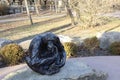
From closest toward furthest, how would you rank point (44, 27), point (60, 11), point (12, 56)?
point (12, 56) → point (44, 27) → point (60, 11)

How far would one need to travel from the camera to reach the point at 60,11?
35.6m

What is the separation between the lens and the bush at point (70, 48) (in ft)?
39.5

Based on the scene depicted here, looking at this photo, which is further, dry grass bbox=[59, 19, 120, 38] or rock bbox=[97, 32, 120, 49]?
dry grass bbox=[59, 19, 120, 38]

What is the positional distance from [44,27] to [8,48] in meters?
10.7

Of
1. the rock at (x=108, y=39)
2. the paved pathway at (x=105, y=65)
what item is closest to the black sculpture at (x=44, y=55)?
the paved pathway at (x=105, y=65)

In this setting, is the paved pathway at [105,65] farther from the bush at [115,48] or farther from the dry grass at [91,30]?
the dry grass at [91,30]

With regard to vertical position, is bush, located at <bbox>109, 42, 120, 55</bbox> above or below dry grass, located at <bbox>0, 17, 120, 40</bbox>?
above

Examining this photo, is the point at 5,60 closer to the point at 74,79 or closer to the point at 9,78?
the point at 9,78

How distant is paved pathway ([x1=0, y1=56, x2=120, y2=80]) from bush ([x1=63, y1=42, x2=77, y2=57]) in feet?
2.15

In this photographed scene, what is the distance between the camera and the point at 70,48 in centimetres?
1205

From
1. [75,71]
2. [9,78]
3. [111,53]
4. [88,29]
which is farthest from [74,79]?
[88,29]

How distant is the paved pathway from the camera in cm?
961

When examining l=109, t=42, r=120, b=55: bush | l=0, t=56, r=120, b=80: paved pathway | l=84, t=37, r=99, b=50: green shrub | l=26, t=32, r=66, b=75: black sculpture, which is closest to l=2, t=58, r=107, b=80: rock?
l=26, t=32, r=66, b=75: black sculpture

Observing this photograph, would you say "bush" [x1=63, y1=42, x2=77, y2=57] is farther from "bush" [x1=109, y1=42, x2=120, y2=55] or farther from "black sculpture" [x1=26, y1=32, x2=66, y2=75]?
"black sculpture" [x1=26, y1=32, x2=66, y2=75]
